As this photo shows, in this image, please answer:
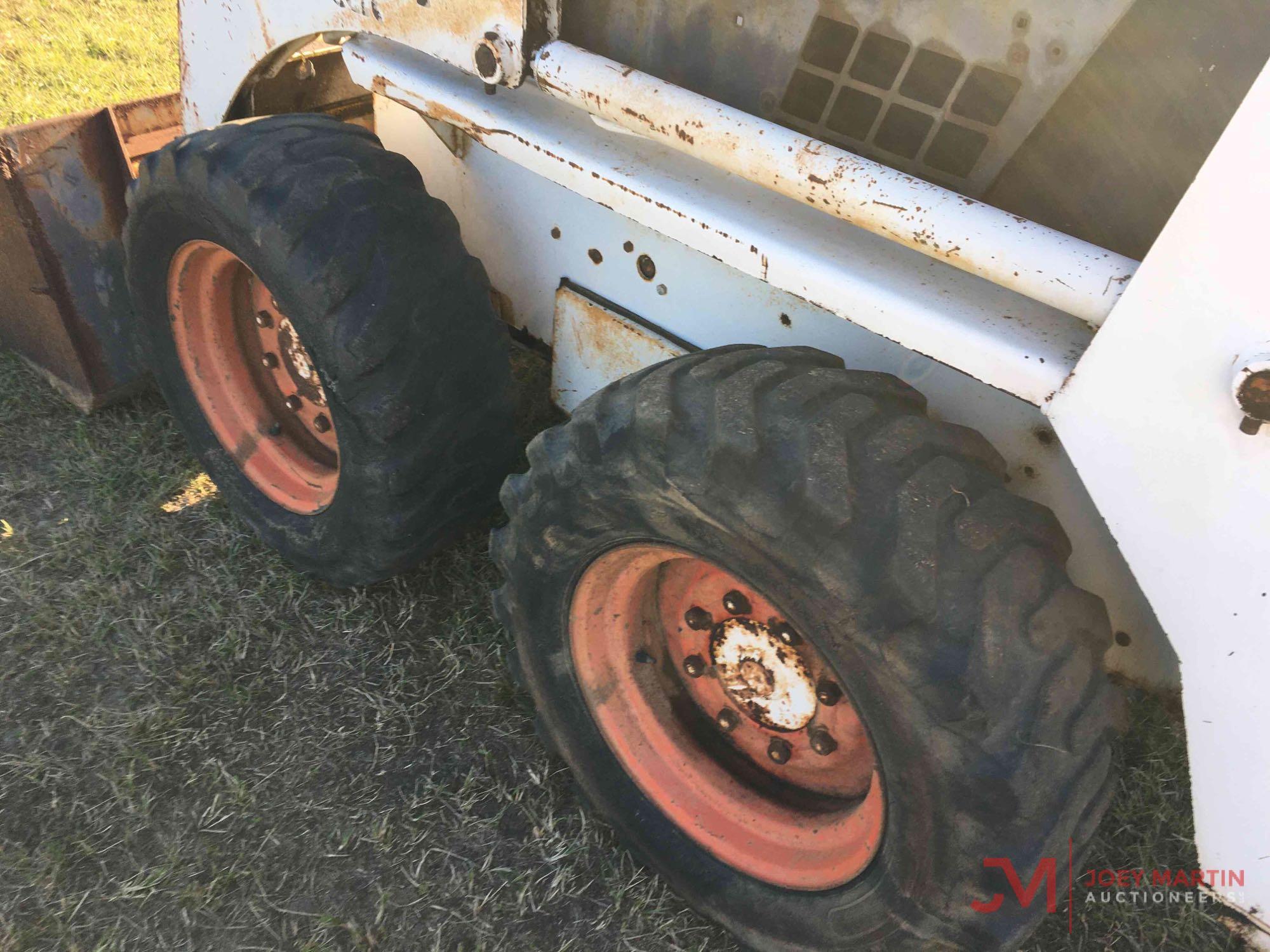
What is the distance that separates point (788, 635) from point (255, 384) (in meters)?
1.52

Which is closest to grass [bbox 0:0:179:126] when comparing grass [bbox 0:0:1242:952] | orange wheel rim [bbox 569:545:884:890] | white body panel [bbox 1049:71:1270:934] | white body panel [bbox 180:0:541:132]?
white body panel [bbox 180:0:541:132]

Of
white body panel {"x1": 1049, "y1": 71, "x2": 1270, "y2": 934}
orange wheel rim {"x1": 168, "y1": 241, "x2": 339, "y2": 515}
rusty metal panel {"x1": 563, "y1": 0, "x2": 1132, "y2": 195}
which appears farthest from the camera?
A: orange wheel rim {"x1": 168, "y1": 241, "x2": 339, "y2": 515}

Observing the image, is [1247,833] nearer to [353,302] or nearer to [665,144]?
[665,144]

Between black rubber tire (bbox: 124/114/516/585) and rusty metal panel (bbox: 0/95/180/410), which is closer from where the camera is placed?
black rubber tire (bbox: 124/114/516/585)

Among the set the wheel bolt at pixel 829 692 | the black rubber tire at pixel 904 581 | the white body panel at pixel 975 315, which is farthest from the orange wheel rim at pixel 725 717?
the white body panel at pixel 975 315

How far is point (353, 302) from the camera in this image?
5.73ft

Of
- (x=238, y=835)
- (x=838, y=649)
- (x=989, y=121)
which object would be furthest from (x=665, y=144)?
(x=238, y=835)

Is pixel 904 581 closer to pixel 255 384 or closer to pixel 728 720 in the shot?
pixel 728 720

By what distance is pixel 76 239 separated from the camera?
2.48 m

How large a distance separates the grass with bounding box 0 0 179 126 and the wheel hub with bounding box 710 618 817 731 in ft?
12.4

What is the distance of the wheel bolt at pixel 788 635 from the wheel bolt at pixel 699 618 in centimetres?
14

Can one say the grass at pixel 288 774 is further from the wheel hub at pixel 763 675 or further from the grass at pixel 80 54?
the grass at pixel 80 54

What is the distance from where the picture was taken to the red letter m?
1.23 m

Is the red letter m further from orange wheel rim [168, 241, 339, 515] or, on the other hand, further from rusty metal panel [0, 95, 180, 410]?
rusty metal panel [0, 95, 180, 410]
